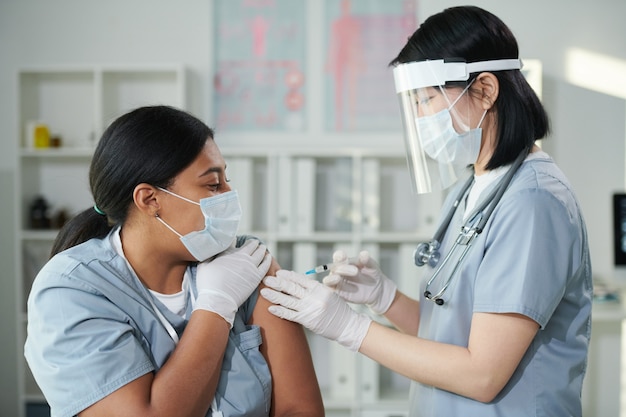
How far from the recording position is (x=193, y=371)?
1.12 metres

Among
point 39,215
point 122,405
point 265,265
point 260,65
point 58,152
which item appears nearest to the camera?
point 122,405

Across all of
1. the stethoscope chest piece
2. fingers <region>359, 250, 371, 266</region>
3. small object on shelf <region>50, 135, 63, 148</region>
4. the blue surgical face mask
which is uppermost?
small object on shelf <region>50, 135, 63, 148</region>

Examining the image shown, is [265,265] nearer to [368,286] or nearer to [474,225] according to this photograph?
[368,286]

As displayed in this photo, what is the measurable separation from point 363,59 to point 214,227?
211 cm

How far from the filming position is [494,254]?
120 centimetres

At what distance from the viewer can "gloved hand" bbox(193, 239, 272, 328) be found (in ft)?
4.07

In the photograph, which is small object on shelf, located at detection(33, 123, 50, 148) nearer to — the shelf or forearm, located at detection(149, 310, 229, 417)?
the shelf

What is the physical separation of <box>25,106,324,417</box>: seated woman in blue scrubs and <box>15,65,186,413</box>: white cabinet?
71.9 inches

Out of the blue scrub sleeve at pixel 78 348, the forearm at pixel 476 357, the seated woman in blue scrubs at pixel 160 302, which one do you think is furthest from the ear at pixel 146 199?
the forearm at pixel 476 357

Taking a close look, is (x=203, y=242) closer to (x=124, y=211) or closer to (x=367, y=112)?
(x=124, y=211)

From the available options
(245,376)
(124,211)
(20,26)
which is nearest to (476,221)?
(245,376)

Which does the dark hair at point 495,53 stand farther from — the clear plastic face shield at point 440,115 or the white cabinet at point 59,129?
the white cabinet at point 59,129

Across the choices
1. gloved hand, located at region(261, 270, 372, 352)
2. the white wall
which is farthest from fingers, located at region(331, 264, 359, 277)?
the white wall

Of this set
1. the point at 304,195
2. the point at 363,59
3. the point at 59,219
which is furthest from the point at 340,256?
the point at 59,219
